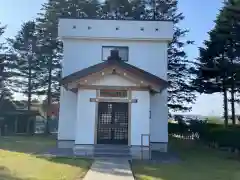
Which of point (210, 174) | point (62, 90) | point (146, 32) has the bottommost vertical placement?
point (210, 174)

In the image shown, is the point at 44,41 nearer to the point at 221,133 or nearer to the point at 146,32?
the point at 146,32

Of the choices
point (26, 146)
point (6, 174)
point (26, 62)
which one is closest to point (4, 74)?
point (26, 62)

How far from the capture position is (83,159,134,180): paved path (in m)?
9.18

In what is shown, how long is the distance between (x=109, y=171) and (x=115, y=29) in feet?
34.7

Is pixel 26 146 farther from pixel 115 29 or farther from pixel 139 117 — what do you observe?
pixel 115 29

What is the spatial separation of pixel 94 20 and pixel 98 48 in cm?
200

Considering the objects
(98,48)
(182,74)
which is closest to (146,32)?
(98,48)

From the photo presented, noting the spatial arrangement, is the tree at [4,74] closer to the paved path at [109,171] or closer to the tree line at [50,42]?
the tree line at [50,42]

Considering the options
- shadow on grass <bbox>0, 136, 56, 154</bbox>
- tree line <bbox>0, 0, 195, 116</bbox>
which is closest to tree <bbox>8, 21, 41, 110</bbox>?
tree line <bbox>0, 0, 195, 116</bbox>

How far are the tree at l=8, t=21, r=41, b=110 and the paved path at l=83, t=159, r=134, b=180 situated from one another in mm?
21634

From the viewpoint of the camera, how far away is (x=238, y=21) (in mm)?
19562

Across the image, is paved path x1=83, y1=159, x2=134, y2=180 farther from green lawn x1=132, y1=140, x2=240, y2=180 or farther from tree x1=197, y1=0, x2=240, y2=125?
tree x1=197, y1=0, x2=240, y2=125

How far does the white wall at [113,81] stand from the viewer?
50.0 feet

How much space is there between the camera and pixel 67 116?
17.7 meters
